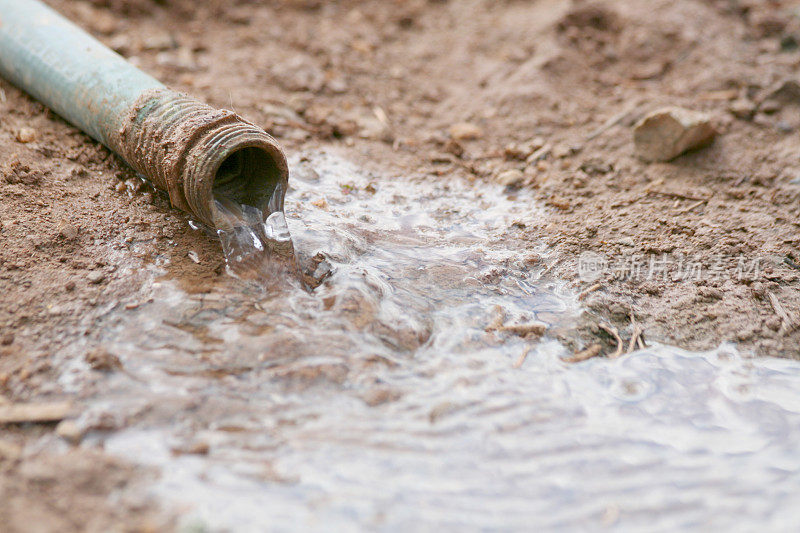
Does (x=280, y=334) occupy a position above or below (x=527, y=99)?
below

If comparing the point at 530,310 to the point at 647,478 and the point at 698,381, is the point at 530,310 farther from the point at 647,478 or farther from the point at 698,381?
the point at 647,478

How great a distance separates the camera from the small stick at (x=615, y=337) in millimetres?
2857

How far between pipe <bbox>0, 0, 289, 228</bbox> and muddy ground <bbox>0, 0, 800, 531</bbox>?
207 millimetres

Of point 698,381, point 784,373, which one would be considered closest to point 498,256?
point 698,381

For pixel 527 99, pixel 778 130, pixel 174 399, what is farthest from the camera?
pixel 527 99

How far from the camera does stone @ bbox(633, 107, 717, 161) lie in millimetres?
3854

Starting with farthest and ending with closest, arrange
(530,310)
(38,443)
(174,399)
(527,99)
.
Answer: (527,99) < (530,310) < (174,399) < (38,443)

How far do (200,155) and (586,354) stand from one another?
192cm

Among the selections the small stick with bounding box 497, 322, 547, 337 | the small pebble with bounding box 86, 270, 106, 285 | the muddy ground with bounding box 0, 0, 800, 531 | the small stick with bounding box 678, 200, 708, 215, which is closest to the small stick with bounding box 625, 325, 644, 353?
the muddy ground with bounding box 0, 0, 800, 531

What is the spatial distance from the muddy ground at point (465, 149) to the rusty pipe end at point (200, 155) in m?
0.24

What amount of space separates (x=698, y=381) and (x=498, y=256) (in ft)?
3.72

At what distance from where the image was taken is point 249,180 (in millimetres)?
3379

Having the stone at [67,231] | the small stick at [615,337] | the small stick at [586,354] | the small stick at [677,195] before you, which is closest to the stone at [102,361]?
the stone at [67,231]

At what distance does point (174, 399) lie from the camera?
2.40 m
